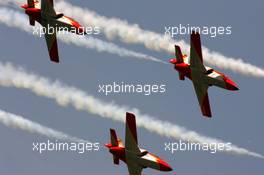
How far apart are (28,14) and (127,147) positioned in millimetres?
15668

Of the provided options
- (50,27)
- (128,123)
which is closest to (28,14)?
(50,27)

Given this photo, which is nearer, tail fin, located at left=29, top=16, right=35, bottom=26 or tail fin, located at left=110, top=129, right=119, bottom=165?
tail fin, located at left=110, top=129, right=119, bottom=165

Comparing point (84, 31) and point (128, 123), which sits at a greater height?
point (84, 31)

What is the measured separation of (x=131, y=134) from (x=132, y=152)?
5.57ft

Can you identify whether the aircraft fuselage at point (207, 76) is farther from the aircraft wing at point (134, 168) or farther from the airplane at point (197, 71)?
the aircraft wing at point (134, 168)

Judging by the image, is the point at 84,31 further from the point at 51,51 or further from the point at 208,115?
the point at 208,115

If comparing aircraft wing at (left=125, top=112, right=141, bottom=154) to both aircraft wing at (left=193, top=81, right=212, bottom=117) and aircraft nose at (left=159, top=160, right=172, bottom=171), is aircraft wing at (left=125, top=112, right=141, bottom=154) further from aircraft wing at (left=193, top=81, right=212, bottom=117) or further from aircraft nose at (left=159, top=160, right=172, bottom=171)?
aircraft wing at (left=193, top=81, right=212, bottom=117)

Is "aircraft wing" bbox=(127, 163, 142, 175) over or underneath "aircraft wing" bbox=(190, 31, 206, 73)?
underneath

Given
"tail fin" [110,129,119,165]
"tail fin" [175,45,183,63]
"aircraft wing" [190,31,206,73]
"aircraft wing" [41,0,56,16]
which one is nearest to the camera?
"aircraft wing" [41,0,56,16]

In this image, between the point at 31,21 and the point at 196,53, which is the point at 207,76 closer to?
the point at 196,53

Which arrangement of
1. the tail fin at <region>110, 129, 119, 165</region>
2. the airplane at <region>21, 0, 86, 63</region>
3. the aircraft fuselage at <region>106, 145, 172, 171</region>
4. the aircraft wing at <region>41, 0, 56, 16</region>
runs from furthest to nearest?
1. the tail fin at <region>110, 129, 119, 165</region>
2. the aircraft wing at <region>41, 0, 56, 16</region>
3. the aircraft fuselage at <region>106, 145, 172, 171</region>
4. the airplane at <region>21, 0, 86, 63</region>

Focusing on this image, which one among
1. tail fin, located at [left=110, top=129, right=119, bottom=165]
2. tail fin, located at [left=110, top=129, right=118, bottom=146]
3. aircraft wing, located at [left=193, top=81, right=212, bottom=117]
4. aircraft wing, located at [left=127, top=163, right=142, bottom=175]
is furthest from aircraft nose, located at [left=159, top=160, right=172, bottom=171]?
aircraft wing, located at [left=193, top=81, right=212, bottom=117]

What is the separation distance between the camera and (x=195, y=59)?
129750 millimetres

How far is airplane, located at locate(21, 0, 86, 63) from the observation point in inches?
4978
